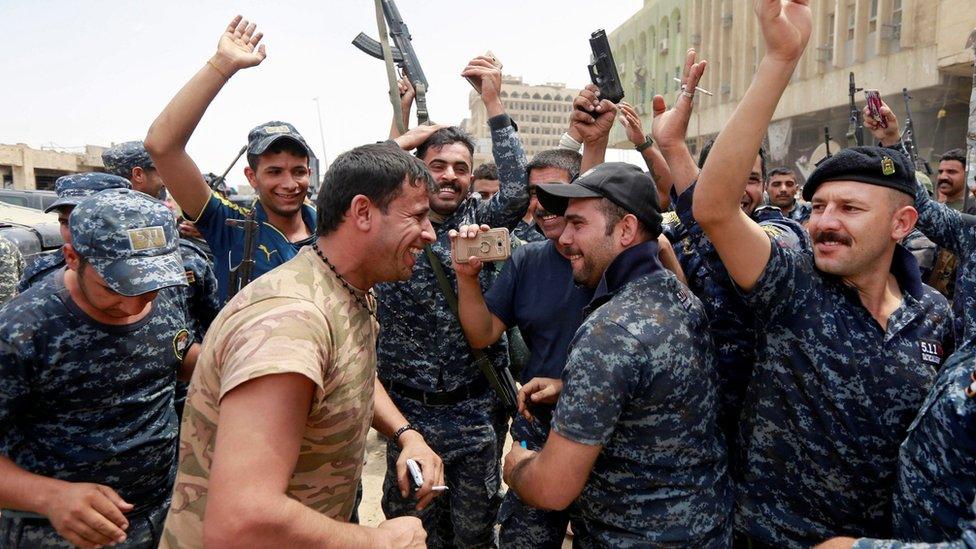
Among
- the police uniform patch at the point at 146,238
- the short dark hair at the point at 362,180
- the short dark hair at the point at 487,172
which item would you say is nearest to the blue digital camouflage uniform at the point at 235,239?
the police uniform patch at the point at 146,238

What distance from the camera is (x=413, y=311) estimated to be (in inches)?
129

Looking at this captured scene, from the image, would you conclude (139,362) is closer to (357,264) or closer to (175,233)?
(175,233)

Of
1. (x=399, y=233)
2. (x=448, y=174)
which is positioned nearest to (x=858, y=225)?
(x=399, y=233)

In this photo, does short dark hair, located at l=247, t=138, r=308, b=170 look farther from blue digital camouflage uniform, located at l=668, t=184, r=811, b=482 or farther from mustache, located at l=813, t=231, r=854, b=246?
mustache, located at l=813, t=231, r=854, b=246

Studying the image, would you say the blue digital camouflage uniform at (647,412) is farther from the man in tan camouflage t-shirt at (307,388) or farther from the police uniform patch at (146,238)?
the police uniform patch at (146,238)

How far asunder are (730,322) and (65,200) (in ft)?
11.0

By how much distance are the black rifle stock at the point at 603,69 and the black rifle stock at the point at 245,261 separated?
2.07 m

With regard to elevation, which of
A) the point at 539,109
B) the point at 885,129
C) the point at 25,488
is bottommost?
the point at 25,488

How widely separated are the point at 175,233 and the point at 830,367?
2.48 meters

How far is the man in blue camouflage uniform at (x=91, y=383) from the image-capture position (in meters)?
1.98

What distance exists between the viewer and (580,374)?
1.89 meters

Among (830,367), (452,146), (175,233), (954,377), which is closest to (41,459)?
(175,233)

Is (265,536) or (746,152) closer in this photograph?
(265,536)

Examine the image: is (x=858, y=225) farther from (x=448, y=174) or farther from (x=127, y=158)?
(x=127, y=158)
